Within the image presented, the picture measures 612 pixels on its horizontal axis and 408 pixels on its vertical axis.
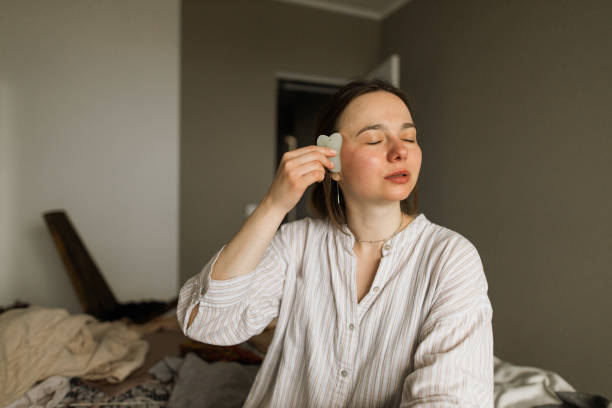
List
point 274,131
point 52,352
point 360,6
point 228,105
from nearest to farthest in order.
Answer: point 52,352 → point 228,105 → point 274,131 → point 360,6

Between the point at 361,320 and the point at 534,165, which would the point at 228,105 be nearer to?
the point at 534,165

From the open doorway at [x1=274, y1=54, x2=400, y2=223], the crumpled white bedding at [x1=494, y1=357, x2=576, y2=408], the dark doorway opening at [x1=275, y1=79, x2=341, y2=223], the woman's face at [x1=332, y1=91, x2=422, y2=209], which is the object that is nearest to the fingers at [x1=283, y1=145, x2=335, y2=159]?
the woman's face at [x1=332, y1=91, x2=422, y2=209]

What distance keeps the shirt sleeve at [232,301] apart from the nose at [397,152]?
43 centimetres

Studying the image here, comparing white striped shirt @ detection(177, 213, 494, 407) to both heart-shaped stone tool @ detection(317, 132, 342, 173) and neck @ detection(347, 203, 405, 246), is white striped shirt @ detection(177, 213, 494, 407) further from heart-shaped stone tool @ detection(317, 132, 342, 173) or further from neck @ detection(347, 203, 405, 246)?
heart-shaped stone tool @ detection(317, 132, 342, 173)

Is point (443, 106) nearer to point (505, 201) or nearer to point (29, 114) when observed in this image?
point (505, 201)

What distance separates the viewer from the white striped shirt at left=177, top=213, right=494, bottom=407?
0.83 metres

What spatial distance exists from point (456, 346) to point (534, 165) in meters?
1.82

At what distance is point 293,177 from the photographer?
3.15 ft

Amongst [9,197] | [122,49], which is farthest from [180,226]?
[122,49]

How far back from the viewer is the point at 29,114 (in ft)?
9.47

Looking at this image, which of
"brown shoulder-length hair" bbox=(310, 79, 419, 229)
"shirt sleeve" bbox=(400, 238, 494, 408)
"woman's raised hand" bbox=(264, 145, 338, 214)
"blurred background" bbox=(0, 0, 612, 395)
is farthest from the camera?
"blurred background" bbox=(0, 0, 612, 395)

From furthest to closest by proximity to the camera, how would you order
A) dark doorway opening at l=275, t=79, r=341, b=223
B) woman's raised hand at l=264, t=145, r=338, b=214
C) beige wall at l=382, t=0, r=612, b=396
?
dark doorway opening at l=275, t=79, r=341, b=223
beige wall at l=382, t=0, r=612, b=396
woman's raised hand at l=264, t=145, r=338, b=214

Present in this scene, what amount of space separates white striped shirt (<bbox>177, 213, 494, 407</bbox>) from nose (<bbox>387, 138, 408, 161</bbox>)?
19 centimetres

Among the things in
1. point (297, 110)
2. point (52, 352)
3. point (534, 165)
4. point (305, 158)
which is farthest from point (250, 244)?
point (297, 110)
